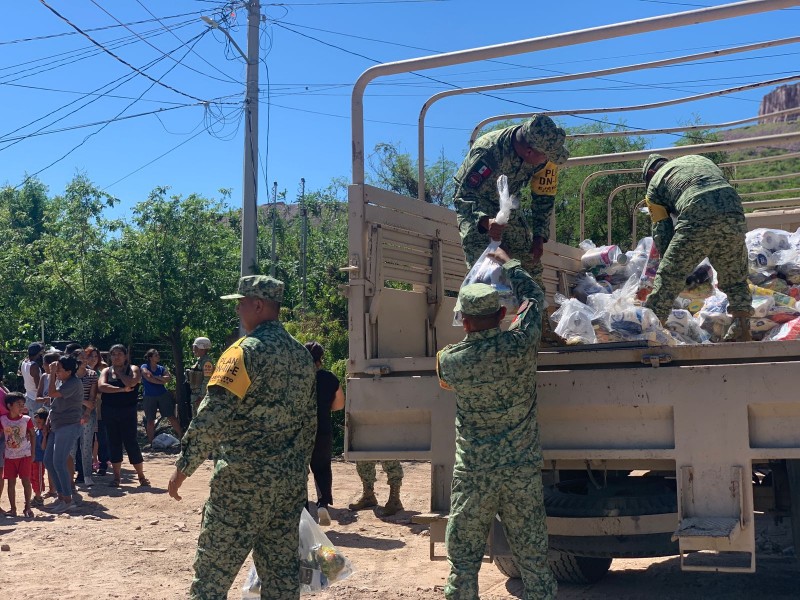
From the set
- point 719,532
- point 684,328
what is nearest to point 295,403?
point 719,532

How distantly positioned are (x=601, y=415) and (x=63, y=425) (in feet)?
19.6

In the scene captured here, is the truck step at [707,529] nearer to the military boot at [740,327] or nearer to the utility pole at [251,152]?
the military boot at [740,327]

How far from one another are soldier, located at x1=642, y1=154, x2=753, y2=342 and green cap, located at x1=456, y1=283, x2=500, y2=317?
46.4 inches

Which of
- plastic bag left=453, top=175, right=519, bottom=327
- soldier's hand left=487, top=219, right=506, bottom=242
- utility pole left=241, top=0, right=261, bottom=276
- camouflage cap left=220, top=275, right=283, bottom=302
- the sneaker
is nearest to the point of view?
camouflage cap left=220, top=275, right=283, bottom=302

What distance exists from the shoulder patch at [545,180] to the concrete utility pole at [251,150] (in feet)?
27.4

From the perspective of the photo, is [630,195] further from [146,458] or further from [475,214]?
[475,214]

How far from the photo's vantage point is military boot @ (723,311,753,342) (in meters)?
4.70

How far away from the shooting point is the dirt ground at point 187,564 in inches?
203

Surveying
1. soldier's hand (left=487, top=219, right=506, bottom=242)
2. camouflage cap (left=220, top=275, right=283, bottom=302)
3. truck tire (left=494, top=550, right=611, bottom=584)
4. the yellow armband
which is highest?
the yellow armband

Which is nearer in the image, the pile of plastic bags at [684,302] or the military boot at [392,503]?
the pile of plastic bags at [684,302]

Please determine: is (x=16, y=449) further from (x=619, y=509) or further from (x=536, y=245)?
(x=619, y=509)

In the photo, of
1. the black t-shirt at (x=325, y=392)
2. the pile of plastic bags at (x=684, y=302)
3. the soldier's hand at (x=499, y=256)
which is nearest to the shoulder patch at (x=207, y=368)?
the black t-shirt at (x=325, y=392)

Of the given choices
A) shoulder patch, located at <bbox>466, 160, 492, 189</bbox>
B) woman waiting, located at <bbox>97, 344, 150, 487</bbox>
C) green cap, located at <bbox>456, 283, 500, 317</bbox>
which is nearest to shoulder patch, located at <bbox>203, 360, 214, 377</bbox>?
woman waiting, located at <bbox>97, 344, 150, 487</bbox>

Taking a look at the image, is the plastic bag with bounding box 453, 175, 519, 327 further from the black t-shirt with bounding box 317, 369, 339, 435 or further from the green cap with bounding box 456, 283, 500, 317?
the black t-shirt with bounding box 317, 369, 339, 435
